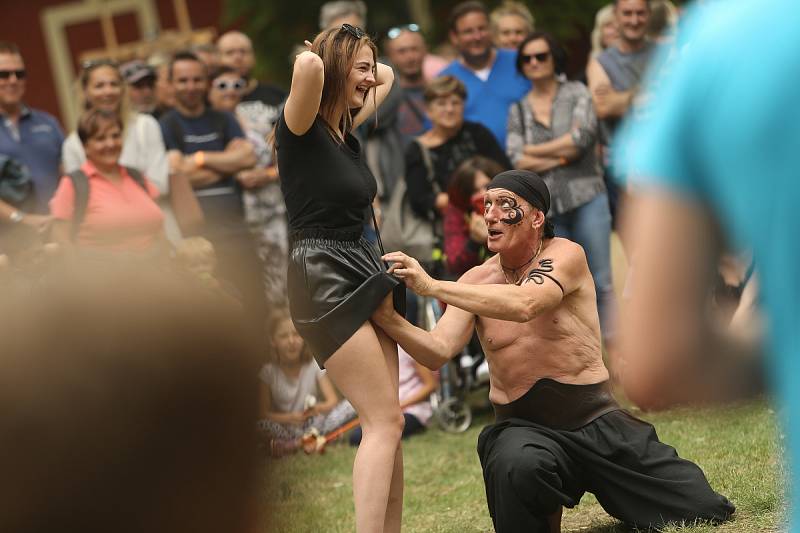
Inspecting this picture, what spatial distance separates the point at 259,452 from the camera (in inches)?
50.0

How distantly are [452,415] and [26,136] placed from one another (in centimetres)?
317

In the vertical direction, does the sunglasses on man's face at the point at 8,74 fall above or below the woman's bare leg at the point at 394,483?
above

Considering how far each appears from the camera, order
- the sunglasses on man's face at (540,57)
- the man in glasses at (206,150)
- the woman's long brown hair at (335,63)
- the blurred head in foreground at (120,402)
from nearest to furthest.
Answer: the blurred head in foreground at (120,402) → the woman's long brown hair at (335,63) → the sunglasses on man's face at (540,57) → the man in glasses at (206,150)

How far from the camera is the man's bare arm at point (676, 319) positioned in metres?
1.29

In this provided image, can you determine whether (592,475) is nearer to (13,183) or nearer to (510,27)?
(13,183)

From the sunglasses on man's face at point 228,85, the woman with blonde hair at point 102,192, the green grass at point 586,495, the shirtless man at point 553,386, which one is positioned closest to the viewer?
the shirtless man at point 553,386

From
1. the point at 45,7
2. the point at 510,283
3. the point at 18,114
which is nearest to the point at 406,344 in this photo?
the point at 510,283

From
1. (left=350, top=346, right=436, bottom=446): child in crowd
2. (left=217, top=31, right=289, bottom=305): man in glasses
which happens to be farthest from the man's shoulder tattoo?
(left=217, top=31, right=289, bottom=305): man in glasses

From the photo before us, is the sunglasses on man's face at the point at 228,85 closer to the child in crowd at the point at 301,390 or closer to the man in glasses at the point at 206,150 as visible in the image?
the man in glasses at the point at 206,150

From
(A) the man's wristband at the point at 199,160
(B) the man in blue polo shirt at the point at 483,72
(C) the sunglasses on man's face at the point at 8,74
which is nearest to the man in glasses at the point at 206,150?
(A) the man's wristband at the point at 199,160

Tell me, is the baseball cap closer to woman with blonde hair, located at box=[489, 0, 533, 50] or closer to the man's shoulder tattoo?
woman with blonde hair, located at box=[489, 0, 533, 50]

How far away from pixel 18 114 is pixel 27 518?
23.2 ft

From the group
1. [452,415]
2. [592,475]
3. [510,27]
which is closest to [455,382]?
[452,415]

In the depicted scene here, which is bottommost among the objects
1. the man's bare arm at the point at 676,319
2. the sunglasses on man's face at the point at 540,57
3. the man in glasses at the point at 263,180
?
the man in glasses at the point at 263,180
